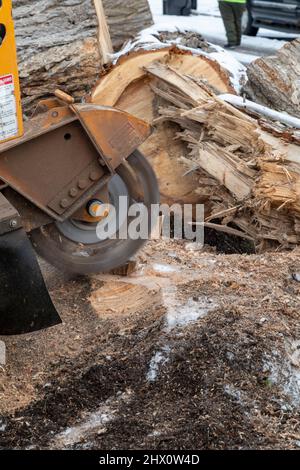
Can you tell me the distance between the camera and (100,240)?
467cm

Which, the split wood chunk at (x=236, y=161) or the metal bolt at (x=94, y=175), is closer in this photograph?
the metal bolt at (x=94, y=175)

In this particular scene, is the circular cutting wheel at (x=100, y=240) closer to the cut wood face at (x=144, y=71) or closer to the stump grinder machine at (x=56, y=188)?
the stump grinder machine at (x=56, y=188)

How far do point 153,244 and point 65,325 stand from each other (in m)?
1.15

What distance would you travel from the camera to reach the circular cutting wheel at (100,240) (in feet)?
15.1

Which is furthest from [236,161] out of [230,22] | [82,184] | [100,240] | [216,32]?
[216,32]

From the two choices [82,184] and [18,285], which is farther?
[82,184]

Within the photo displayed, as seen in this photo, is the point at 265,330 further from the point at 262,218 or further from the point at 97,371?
the point at 262,218

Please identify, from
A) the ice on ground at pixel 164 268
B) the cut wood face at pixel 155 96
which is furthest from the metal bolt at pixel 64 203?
the cut wood face at pixel 155 96

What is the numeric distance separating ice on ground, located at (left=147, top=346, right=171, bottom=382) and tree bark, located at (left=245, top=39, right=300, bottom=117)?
2838mm

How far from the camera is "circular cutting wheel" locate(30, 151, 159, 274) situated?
4602mm

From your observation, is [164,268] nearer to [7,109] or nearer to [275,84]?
[7,109]

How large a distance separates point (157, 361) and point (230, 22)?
8.13m
